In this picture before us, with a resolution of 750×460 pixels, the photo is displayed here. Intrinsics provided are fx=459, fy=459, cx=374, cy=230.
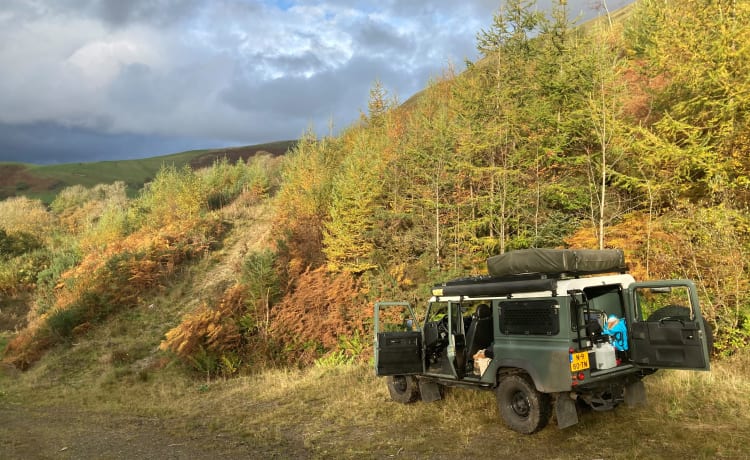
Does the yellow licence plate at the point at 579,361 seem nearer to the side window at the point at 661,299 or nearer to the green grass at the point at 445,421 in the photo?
the green grass at the point at 445,421

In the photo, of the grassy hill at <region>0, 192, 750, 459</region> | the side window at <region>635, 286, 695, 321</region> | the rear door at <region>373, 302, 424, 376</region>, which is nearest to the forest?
the side window at <region>635, 286, 695, 321</region>

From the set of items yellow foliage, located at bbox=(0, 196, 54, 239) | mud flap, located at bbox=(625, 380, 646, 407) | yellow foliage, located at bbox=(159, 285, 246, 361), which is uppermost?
yellow foliage, located at bbox=(0, 196, 54, 239)

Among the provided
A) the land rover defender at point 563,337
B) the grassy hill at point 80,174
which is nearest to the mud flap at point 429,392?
the land rover defender at point 563,337

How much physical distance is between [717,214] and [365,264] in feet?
46.2

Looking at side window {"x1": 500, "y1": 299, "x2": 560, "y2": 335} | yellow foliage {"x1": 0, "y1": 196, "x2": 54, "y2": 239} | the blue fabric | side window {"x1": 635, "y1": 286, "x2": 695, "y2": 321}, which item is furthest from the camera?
yellow foliage {"x1": 0, "y1": 196, "x2": 54, "y2": 239}

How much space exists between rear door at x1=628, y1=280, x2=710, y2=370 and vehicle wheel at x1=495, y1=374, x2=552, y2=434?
5.24ft

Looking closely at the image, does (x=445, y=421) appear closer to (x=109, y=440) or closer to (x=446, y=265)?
(x=109, y=440)

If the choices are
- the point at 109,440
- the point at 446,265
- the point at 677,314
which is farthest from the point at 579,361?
the point at 446,265

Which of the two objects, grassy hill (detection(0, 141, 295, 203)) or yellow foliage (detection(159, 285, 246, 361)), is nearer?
yellow foliage (detection(159, 285, 246, 361))

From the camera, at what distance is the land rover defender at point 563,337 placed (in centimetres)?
647

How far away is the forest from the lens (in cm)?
1195

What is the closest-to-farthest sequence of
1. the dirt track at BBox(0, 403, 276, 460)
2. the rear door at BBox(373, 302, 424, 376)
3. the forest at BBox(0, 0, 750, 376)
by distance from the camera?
the dirt track at BBox(0, 403, 276, 460) < the rear door at BBox(373, 302, 424, 376) < the forest at BBox(0, 0, 750, 376)

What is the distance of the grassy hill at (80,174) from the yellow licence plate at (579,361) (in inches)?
4385

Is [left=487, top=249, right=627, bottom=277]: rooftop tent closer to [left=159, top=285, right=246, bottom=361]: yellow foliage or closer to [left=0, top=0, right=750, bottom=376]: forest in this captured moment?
[left=0, top=0, right=750, bottom=376]: forest
